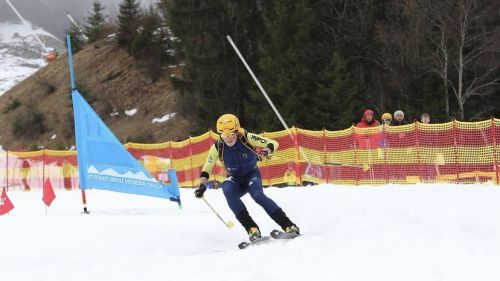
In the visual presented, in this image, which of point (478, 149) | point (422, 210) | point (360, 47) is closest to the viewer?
point (422, 210)

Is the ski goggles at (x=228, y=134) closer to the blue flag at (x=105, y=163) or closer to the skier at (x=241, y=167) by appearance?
the skier at (x=241, y=167)

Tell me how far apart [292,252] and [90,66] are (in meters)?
53.8

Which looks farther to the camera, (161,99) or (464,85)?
(161,99)

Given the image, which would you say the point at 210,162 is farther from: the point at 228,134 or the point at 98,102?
the point at 98,102

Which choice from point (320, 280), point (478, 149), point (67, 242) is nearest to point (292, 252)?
point (320, 280)

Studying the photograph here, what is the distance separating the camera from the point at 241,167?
724 cm

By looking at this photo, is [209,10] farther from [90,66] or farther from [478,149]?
[90,66]

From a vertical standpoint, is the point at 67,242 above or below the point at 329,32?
below

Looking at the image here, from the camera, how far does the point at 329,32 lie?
27719 millimetres

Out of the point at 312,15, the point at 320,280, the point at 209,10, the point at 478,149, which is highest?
the point at 209,10

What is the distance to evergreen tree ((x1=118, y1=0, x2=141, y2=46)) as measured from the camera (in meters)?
51.3

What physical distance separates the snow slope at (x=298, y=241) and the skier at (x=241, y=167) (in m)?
0.51

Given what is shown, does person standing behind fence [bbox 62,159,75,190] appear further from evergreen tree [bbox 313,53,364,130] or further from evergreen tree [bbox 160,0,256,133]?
evergreen tree [bbox 313,53,364,130]

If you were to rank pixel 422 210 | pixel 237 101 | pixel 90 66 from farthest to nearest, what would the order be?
pixel 90 66 → pixel 237 101 → pixel 422 210
